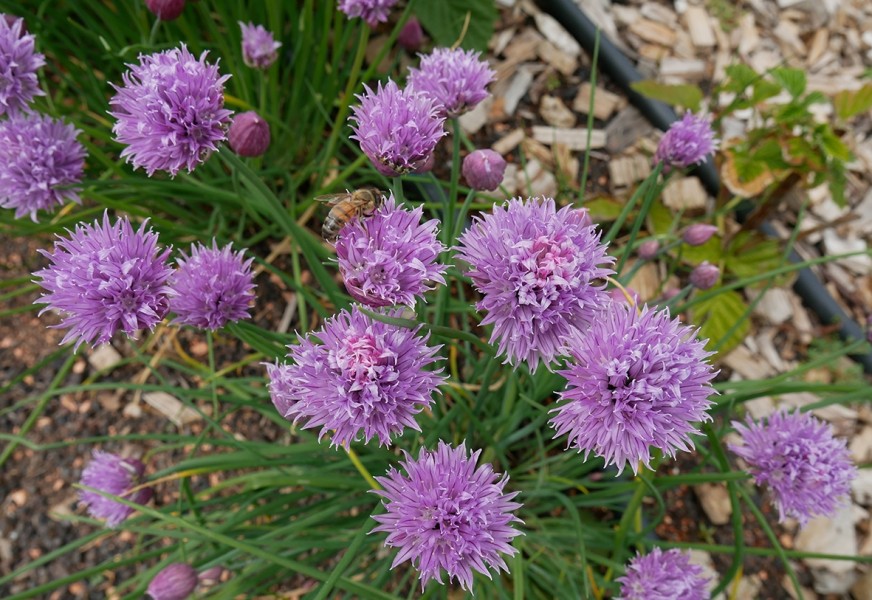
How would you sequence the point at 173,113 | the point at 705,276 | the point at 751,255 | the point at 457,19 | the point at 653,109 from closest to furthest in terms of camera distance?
the point at 173,113 < the point at 705,276 < the point at 457,19 < the point at 751,255 < the point at 653,109

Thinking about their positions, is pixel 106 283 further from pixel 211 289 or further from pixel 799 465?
pixel 799 465

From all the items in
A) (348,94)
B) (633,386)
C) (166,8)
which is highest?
(166,8)

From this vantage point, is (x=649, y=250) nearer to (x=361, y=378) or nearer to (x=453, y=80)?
(x=453, y=80)

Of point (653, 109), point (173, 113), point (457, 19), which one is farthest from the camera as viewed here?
point (653, 109)

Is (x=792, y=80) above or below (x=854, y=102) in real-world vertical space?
above

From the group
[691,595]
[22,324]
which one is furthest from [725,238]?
[22,324]

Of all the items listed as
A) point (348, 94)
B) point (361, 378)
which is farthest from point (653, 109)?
point (361, 378)

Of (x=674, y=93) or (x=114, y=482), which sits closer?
(x=114, y=482)

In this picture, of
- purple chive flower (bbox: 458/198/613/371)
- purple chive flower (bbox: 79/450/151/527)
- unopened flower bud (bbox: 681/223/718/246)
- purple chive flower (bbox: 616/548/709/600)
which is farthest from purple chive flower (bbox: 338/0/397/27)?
purple chive flower (bbox: 616/548/709/600)
